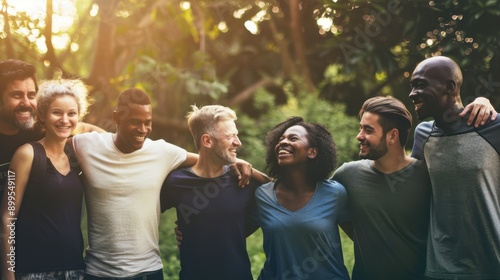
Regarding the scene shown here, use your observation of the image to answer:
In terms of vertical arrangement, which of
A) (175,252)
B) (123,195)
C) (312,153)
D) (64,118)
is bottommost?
(175,252)

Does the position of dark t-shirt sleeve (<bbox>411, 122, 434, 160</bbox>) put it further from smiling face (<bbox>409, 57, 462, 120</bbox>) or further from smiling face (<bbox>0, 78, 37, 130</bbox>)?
smiling face (<bbox>0, 78, 37, 130</bbox>)

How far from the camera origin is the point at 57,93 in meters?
4.14

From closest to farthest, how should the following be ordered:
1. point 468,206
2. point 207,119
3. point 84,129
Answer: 1. point 468,206
2. point 207,119
3. point 84,129

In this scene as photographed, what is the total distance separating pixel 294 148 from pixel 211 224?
2.42 ft

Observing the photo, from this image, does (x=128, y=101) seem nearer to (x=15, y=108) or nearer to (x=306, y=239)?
(x=15, y=108)

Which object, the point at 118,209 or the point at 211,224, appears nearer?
the point at 118,209

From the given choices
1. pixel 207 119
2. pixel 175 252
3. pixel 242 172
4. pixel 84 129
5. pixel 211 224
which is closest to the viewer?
pixel 211 224

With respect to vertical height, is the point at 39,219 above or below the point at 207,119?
below

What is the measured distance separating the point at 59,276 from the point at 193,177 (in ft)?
3.46

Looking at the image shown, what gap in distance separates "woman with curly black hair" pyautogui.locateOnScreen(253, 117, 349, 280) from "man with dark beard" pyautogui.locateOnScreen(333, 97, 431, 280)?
5.6 inches

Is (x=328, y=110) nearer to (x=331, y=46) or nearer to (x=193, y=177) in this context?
(x=331, y=46)

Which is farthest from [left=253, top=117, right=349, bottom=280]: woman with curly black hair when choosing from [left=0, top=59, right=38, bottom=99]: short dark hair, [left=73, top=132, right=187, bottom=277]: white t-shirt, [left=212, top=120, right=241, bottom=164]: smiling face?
[left=0, top=59, right=38, bottom=99]: short dark hair

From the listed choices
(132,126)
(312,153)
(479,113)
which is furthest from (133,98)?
(479,113)

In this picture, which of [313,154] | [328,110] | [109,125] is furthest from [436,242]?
[328,110]
